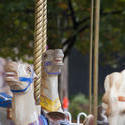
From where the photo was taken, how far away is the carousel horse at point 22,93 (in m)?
1.49

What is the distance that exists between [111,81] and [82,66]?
32.6 feet

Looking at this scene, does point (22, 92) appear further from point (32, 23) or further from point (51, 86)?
point (32, 23)

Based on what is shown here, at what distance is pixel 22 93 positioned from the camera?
1538mm

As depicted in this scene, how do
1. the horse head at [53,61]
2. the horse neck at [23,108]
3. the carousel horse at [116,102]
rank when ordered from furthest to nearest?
the horse head at [53,61]
the horse neck at [23,108]
the carousel horse at [116,102]

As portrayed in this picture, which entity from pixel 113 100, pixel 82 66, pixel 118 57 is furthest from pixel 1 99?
pixel 82 66

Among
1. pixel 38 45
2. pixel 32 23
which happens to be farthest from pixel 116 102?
pixel 32 23

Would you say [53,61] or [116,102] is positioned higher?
[53,61]

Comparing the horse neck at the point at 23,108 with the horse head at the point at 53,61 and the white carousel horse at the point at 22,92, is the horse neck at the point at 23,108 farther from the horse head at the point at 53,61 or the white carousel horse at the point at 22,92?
the horse head at the point at 53,61

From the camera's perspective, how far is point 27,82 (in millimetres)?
1526

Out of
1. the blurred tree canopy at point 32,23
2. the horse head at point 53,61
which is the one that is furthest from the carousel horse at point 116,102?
the blurred tree canopy at point 32,23

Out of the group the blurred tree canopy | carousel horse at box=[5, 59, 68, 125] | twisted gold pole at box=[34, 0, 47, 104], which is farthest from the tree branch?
carousel horse at box=[5, 59, 68, 125]

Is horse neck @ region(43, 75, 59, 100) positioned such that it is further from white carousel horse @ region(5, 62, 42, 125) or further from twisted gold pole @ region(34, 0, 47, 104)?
white carousel horse @ region(5, 62, 42, 125)

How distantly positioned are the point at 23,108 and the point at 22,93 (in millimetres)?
81

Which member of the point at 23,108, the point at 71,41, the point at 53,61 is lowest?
the point at 23,108
